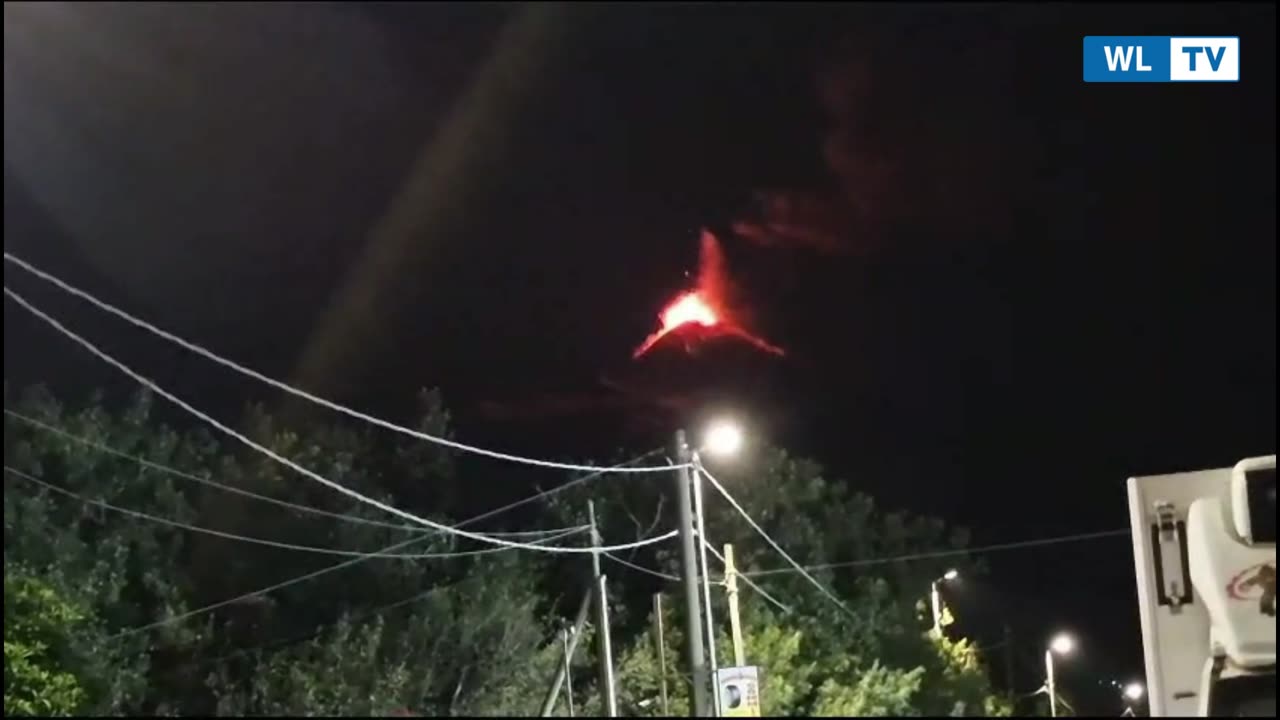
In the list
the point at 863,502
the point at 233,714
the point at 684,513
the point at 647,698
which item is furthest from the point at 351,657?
the point at 863,502

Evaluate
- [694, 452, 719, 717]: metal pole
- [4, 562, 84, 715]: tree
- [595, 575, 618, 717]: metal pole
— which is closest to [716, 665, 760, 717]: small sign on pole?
[694, 452, 719, 717]: metal pole

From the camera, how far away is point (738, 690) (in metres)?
14.1

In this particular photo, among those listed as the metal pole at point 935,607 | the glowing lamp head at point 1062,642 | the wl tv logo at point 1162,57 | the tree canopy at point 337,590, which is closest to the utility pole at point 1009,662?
the glowing lamp head at point 1062,642

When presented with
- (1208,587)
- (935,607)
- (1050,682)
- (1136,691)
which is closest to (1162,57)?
(1208,587)

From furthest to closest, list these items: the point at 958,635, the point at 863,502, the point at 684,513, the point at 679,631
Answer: the point at 958,635 → the point at 863,502 → the point at 679,631 → the point at 684,513

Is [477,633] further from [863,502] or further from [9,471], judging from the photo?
[863,502]

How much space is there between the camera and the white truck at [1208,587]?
5777 mm

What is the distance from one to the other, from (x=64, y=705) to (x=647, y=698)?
9361mm

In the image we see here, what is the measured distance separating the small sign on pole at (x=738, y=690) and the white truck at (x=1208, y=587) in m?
7.73

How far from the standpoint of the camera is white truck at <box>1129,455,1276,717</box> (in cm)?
578

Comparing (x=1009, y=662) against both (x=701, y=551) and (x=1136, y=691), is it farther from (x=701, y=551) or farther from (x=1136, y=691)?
(x=701, y=551)

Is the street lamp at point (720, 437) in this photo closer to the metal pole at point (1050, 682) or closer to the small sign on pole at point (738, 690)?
the small sign on pole at point (738, 690)

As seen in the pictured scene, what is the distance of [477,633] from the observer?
22.2 metres

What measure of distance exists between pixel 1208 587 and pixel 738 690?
8516 mm
